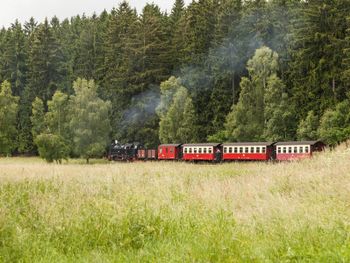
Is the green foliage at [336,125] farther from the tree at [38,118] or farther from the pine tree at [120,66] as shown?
the tree at [38,118]

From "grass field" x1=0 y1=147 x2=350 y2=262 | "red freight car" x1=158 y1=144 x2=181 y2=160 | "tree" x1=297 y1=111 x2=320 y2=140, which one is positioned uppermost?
"tree" x1=297 y1=111 x2=320 y2=140

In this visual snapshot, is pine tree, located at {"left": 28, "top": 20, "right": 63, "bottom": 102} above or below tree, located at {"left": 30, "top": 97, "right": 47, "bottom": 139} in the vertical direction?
above

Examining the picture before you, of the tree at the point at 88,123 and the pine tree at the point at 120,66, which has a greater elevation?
the pine tree at the point at 120,66

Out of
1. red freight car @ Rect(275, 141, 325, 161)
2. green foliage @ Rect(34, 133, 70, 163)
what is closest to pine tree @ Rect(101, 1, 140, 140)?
green foliage @ Rect(34, 133, 70, 163)

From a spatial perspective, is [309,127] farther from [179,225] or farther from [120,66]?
[179,225]

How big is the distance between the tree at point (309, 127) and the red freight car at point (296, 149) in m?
5.53

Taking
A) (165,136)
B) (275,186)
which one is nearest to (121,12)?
(165,136)

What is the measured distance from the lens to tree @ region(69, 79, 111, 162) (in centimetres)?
5388

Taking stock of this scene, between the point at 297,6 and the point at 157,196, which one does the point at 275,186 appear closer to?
the point at 157,196

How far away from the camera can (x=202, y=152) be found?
43.6m

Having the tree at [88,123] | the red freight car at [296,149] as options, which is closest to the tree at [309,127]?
the red freight car at [296,149]

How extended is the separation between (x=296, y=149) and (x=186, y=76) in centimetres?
2627

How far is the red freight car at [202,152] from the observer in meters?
42.5

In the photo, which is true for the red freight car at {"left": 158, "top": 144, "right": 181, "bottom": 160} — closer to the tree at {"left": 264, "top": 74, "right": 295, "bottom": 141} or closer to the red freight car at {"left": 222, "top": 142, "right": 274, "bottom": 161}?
the red freight car at {"left": 222, "top": 142, "right": 274, "bottom": 161}
